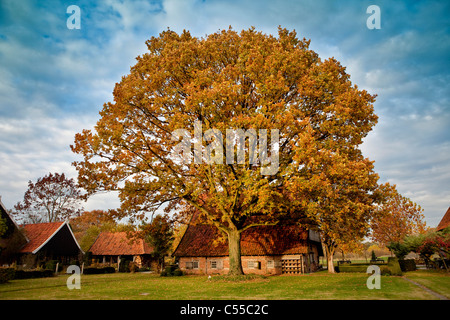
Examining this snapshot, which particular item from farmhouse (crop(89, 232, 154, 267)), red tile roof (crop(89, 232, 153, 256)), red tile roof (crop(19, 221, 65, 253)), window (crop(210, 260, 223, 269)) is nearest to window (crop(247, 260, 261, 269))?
window (crop(210, 260, 223, 269))

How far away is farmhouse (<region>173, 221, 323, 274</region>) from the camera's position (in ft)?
89.5

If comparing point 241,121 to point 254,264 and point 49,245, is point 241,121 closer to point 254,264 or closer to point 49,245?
point 254,264

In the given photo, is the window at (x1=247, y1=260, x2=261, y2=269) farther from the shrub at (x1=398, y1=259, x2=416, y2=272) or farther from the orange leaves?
the shrub at (x1=398, y1=259, x2=416, y2=272)

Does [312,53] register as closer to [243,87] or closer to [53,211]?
[243,87]

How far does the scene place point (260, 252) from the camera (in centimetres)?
2780

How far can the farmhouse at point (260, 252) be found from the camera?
1073 inches

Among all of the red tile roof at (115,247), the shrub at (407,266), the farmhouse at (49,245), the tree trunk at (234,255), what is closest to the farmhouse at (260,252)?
the tree trunk at (234,255)

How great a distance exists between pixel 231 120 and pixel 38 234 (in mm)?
35836

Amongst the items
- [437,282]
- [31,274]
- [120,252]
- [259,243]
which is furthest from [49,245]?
[437,282]

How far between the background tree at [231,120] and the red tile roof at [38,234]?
23167mm

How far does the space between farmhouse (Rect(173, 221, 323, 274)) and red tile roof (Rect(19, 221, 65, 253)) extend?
19122 mm

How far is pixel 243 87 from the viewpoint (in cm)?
1997
